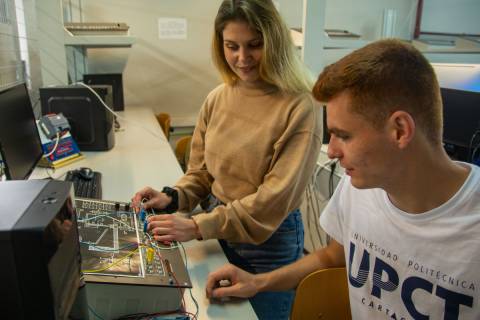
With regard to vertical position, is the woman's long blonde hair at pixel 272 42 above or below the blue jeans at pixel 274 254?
above

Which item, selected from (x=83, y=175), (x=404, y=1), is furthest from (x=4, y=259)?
(x=404, y=1)

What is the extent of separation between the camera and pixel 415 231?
0.83 m

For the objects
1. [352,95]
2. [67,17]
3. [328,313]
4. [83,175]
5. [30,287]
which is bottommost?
[328,313]

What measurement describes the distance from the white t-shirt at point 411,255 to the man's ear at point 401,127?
0.15 m

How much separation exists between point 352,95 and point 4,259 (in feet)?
2.07

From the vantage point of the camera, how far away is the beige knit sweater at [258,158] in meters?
1.15

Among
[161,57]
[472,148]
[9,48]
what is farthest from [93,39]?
[472,148]

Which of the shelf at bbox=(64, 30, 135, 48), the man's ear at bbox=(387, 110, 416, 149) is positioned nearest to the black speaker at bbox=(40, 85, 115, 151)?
the shelf at bbox=(64, 30, 135, 48)

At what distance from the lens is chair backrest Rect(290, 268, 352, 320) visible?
40.3 inches

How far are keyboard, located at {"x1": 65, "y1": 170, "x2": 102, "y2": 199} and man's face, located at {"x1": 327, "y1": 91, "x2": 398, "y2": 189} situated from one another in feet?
3.18

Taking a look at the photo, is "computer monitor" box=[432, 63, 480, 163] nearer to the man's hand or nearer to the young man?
the young man

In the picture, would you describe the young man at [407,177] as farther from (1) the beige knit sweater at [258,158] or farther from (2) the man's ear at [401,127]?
(1) the beige knit sweater at [258,158]

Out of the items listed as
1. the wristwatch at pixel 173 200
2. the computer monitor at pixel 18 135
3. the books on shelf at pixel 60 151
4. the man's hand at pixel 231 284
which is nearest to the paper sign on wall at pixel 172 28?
the books on shelf at pixel 60 151

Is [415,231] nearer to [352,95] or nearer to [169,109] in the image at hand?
[352,95]
